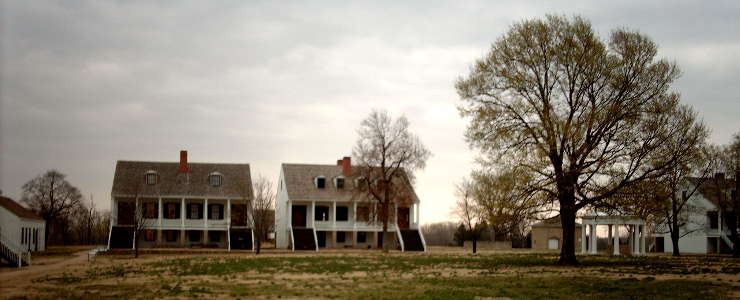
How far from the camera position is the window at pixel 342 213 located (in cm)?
6575

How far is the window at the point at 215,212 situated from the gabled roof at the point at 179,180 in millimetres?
1687

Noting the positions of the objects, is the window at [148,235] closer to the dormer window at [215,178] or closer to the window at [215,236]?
the window at [215,236]

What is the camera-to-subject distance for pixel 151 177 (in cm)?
6284

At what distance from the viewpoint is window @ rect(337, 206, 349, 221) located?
216 feet

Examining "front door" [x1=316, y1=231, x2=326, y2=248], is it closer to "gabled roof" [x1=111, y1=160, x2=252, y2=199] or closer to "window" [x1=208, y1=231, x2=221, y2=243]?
"gabled roof" [x1=111, y1=160, x2=252, y2=199]

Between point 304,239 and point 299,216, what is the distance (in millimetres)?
4586

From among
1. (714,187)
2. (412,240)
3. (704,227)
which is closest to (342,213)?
(412,240)

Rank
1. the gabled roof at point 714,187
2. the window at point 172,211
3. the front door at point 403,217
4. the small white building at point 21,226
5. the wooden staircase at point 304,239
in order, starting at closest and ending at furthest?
the small white building at point 21,226
the gabled roof at point 714,187
the wooden staircase at point 304,239
the window at point 172,211
the front door at point 403,217

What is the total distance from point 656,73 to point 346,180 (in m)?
36.3

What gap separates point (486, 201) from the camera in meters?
32.5

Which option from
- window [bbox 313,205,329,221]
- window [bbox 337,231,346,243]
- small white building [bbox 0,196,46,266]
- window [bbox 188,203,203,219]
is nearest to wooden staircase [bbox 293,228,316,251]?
window [bbox 313,205,329,221]

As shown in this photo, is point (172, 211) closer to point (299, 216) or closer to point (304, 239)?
point (299, 216)

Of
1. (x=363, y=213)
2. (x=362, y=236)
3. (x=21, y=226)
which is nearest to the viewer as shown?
(x=21, y=226)

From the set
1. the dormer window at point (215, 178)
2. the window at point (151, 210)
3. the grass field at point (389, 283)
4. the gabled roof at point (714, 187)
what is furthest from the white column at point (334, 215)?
the grass field at point (389, 283)
